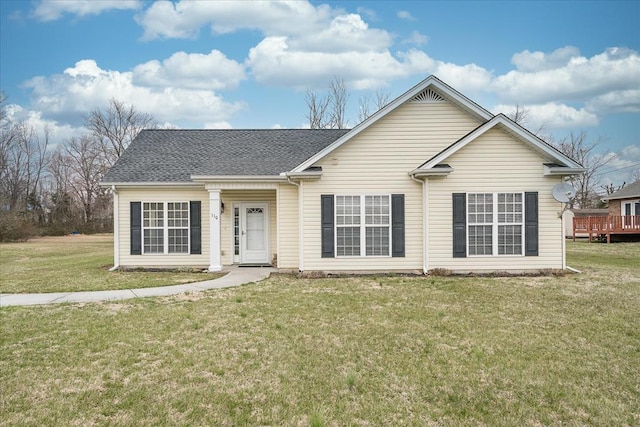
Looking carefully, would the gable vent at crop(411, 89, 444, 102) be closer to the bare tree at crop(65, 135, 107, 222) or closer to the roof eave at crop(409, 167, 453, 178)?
the roof eave at crop(409, 167, 453, 178)

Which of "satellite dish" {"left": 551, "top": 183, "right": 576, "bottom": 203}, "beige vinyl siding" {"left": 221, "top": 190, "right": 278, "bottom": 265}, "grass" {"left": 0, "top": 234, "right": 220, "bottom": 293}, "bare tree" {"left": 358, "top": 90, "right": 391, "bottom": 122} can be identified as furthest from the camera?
"bare tree" {"left": 358, "top": 90, "right": 391, "bottom": 122}

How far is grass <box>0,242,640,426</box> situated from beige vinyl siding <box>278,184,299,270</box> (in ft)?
13.7

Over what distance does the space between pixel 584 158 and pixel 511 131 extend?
139ft

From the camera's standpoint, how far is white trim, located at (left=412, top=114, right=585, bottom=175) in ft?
37.9

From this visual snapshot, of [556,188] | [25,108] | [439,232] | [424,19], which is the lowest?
[439,232]

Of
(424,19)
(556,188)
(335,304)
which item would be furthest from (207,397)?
(424,19)

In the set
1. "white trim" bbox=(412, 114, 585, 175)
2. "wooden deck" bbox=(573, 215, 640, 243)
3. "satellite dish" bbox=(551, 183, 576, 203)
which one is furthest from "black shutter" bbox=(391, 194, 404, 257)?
"wooden deck" bbox=(573, 215, 640, 243)

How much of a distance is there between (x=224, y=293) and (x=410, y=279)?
16.5 ft

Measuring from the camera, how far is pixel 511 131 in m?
11.7

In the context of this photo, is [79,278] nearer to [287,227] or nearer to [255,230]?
[255,230]

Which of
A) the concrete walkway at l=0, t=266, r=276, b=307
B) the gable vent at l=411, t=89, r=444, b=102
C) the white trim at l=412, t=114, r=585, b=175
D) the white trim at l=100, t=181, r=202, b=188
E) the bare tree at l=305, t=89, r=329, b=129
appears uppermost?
the bare tree at l=305, t=89, r=329, b=129

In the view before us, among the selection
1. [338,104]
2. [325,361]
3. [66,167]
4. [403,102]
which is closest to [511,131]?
[403,102]

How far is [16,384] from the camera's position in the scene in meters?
4.40

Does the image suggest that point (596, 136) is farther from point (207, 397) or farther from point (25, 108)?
point (25, 108)
